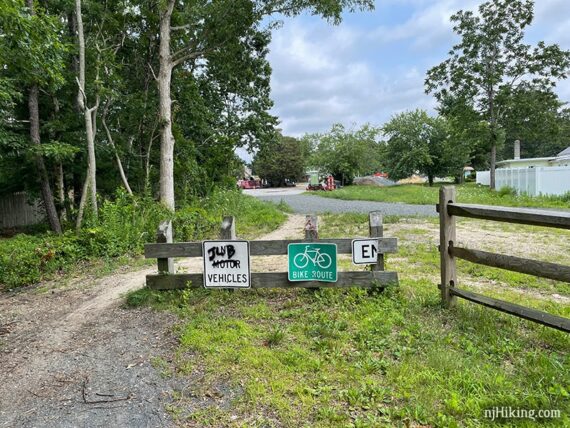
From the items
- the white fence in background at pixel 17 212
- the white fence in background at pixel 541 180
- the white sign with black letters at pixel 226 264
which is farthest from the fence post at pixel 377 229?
the white fence in background at pixel 541 180

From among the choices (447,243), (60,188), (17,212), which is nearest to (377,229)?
(447,243)

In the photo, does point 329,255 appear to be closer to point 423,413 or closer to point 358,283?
point 358,283

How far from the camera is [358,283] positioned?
4336mm

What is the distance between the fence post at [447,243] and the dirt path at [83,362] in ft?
8.95

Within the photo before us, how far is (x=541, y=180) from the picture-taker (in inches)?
702

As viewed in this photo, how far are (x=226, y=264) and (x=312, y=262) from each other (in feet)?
3.24

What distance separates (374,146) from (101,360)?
4271 centimetres

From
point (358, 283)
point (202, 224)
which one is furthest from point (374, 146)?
point (358, 283)

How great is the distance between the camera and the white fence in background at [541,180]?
17016 millimetres

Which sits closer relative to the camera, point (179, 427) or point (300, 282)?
point (179, 427)

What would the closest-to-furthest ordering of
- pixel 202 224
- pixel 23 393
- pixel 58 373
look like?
pixel 23 393
pixel 58 373
pixel 202 224

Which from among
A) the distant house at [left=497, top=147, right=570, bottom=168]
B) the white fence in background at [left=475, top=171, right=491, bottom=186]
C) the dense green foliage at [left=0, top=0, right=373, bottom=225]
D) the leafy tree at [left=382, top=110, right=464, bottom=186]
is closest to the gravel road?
the dense green foliage at [left=0, top=0, right=373, bottom=225]

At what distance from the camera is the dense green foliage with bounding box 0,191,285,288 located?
6.41 metres

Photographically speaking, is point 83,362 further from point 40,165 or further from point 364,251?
point 40,165
